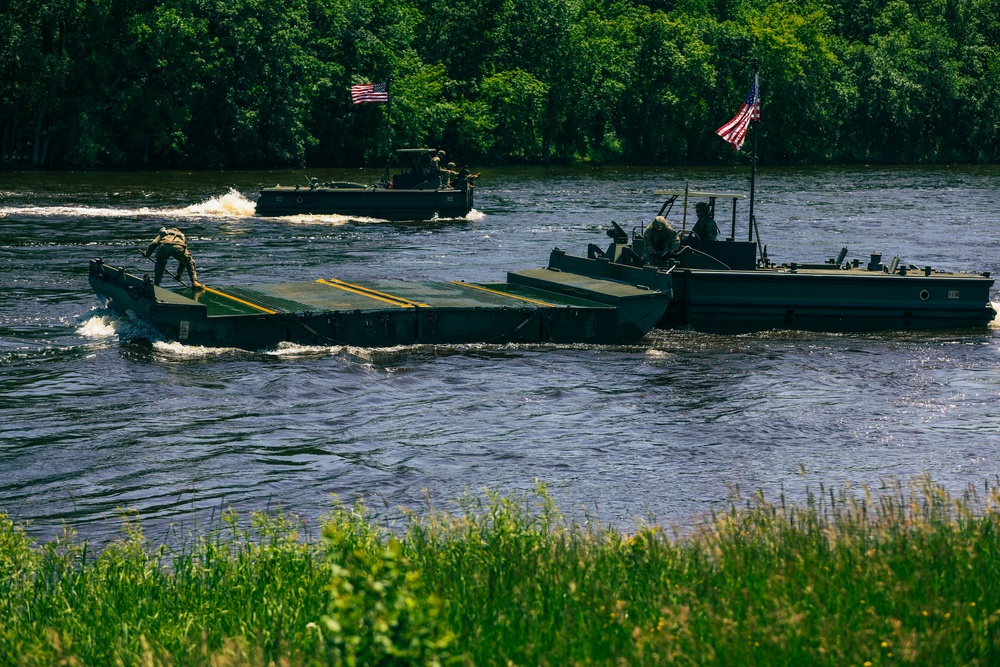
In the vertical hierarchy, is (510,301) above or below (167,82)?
below

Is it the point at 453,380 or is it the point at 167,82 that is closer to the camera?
the point at 453,380

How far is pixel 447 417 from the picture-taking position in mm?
19453

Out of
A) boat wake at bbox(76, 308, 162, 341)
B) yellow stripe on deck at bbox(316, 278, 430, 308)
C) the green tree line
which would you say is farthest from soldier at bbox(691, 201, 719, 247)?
the green tree line

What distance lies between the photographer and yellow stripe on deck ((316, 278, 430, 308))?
80.7 ft

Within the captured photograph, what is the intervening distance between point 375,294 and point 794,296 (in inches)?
354

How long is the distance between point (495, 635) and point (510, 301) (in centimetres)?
1767

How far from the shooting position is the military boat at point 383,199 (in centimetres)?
5094

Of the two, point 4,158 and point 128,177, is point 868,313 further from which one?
point 4,158

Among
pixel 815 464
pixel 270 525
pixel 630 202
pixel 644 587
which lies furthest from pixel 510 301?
pixel 630 202

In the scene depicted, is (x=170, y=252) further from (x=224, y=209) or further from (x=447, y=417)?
(x=224, y=209)

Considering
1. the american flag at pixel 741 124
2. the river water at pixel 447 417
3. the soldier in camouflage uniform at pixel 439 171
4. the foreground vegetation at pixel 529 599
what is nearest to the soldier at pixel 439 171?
the soldier in camouflage uniform at pixel 439 171

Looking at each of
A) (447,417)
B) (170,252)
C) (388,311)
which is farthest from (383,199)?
(447,417)

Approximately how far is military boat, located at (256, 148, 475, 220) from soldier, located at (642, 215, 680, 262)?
24473mm

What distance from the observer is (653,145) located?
103 metres
